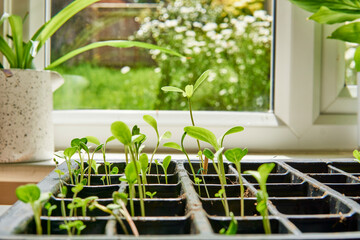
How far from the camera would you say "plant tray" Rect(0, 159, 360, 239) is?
34 centimetres

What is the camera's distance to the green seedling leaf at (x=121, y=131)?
1.32 ft

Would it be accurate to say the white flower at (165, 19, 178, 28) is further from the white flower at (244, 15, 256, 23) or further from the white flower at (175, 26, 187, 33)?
the white flower at (244, 15, 256, 23)

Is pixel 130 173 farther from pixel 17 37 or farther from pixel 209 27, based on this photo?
pixel 209 27

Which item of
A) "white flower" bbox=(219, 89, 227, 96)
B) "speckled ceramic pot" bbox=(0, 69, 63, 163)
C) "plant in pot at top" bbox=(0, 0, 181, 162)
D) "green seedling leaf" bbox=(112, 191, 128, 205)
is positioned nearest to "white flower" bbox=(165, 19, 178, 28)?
"white flower" bbox=(219, 89, 227, 96)

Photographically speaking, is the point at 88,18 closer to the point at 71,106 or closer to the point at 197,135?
the point at 71,106

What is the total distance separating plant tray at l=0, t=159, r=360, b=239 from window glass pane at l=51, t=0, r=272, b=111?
59cm

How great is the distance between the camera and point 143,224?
→ 377mm

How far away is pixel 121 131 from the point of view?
408mm

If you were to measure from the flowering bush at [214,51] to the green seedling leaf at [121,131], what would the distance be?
816mm

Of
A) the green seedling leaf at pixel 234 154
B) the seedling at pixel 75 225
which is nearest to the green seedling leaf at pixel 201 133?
the green seedling leaf at pixel 234 154

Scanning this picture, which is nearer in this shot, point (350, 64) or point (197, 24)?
point (350, 64)

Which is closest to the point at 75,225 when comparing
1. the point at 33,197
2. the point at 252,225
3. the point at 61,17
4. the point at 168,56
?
the point at 33,197

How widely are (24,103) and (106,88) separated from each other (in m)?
0.41

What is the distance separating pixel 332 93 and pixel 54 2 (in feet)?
2.83
